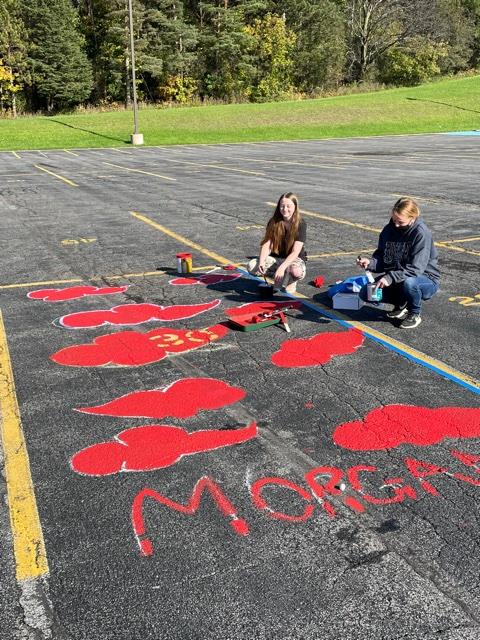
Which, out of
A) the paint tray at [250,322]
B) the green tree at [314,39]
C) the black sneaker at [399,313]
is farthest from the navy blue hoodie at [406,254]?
the green tree at [314,39]

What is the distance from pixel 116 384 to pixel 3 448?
1.25m

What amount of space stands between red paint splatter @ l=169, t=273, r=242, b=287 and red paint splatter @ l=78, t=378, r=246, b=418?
3470mm

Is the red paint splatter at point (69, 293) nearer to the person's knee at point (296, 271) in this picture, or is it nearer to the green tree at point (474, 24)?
the person's knee at point (296, 271)

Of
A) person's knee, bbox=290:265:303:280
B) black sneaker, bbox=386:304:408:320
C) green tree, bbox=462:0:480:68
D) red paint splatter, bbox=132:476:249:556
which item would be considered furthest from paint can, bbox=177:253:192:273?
green tree, bbox=462:0:480:68

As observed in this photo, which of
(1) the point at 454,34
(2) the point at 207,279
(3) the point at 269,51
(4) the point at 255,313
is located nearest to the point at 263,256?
(4) the point at 255,313

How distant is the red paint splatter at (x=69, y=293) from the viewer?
823 cm

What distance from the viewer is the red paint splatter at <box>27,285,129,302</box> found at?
8.23 metres

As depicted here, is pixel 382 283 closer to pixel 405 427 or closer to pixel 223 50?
pixel 405 427

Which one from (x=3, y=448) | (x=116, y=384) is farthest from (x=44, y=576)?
(x=116, y=384)

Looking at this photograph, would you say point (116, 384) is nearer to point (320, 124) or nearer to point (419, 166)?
point (419, 166)

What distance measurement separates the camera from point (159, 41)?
74.9m

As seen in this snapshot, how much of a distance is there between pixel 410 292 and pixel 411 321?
0.35 m

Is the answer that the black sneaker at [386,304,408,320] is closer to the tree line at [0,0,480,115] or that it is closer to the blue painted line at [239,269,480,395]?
the blue painted line at [239,269,480,395]

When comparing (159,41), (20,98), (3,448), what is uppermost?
(159,41)
